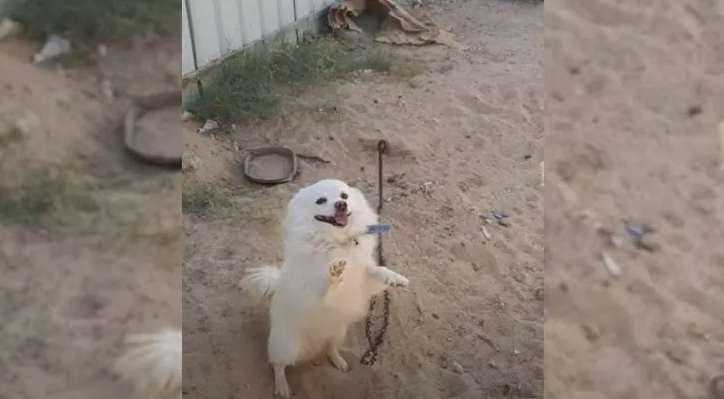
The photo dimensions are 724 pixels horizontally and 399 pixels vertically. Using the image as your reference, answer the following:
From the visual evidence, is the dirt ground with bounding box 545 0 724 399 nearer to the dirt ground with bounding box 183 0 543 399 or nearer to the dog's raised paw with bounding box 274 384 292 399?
the dirt ground with bounding box 183 0 543 399

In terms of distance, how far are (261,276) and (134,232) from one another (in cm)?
19

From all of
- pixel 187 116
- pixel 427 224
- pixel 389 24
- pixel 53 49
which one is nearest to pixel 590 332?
pixel 427 224

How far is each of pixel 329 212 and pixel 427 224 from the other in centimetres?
16

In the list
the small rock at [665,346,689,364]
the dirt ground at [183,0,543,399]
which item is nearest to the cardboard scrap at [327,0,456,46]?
the dirt ground at [183,0,543,399]

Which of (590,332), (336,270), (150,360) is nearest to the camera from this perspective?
(150,360)

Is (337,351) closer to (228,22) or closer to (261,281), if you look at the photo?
(261,281)

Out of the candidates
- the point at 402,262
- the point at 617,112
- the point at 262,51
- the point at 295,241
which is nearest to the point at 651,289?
the point at 617,112

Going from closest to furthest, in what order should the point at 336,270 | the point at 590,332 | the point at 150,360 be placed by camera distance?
the point at 150,360, the point at 336,270, the point at 590,332

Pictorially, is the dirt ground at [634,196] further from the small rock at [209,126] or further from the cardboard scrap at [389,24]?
the small rock at [209,126]

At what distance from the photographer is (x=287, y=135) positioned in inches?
45.1

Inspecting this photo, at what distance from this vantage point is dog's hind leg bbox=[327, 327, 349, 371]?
1104 mm

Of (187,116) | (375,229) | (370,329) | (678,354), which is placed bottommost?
(678,354)

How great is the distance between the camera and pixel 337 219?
41.2 inches

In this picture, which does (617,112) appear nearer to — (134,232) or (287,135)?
(287,135)
